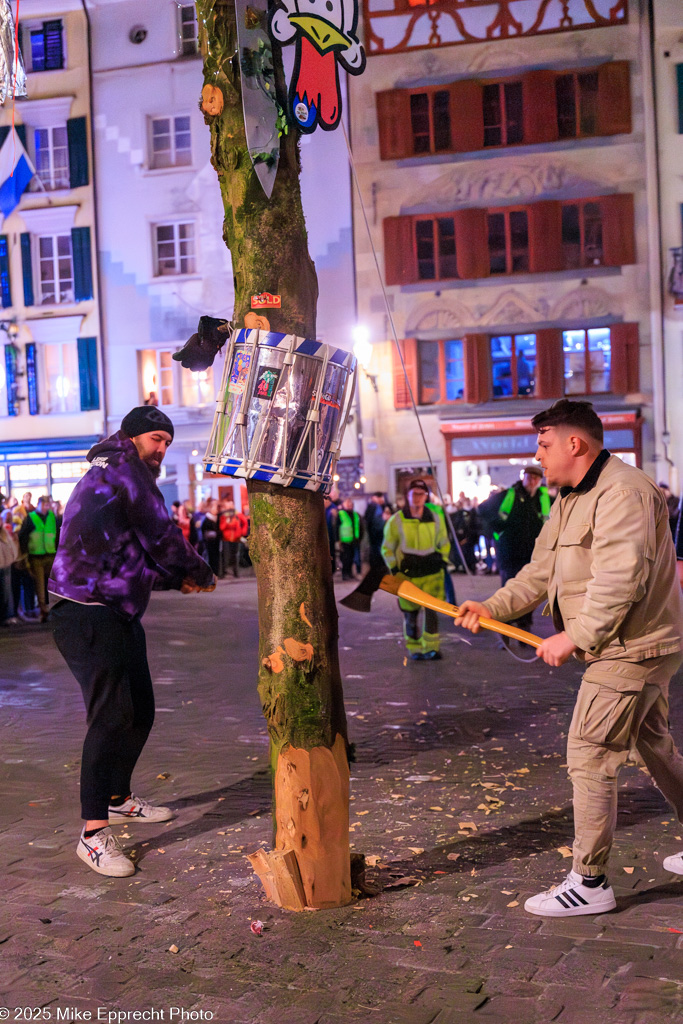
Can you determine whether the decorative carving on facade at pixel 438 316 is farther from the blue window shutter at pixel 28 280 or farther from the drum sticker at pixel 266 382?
the drum sticker at pixel 266 382

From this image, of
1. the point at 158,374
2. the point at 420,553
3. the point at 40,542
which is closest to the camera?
the point at 420,553

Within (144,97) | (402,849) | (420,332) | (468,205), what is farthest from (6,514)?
(144,97)


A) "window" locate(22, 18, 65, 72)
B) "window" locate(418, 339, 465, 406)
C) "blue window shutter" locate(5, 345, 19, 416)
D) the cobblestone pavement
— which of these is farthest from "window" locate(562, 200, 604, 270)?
the cobblestone pavement

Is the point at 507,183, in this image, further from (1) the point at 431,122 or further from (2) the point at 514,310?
(2) the point at 514,310

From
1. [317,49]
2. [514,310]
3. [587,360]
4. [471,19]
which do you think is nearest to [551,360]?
[587,360]

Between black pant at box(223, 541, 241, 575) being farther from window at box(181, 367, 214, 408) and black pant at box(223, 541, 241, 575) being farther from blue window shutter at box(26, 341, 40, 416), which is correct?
blue window shutter at box(26, 341, 40, 416)

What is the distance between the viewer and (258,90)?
391 centimetres

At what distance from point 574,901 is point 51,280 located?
27819 millimetres

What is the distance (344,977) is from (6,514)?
488 inches

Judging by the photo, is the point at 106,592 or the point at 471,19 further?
the point at 471,19

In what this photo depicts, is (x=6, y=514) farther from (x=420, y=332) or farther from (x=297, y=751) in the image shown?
(x=420, y=332)

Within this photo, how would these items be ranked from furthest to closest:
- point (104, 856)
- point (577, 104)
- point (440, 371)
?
point (440, 371)
point (577, 104)
point (104, 856)

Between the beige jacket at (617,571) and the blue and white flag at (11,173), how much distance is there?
1081cm

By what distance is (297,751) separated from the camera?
398 centimetres
